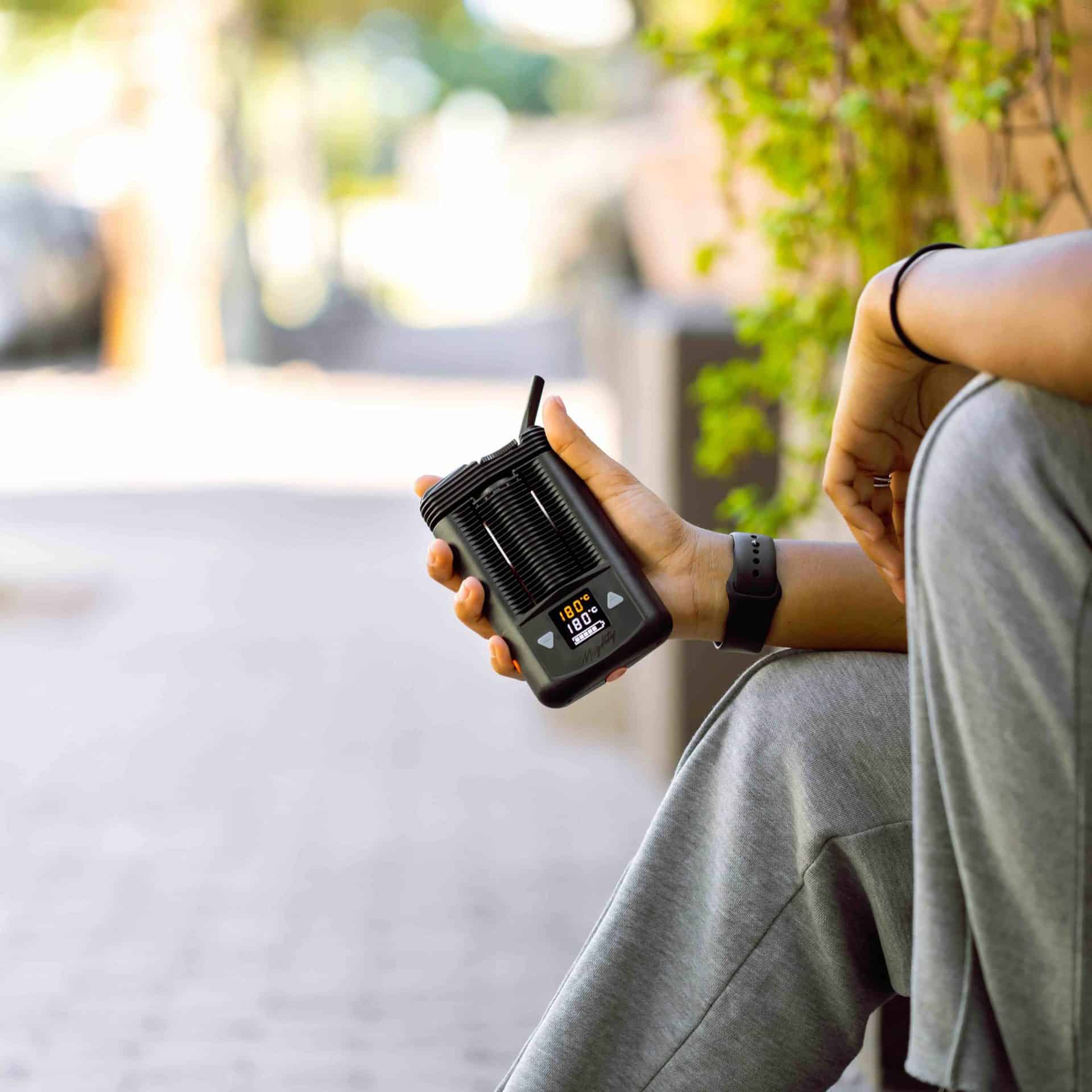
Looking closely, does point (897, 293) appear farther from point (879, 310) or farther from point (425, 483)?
point (425, 483)

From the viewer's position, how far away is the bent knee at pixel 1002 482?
1.12m

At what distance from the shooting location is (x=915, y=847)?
119cm

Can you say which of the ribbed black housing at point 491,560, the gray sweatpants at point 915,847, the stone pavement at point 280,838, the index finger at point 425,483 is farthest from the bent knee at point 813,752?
the stone pavement at point 280,838

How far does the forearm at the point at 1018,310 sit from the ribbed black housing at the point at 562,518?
412 millimetres

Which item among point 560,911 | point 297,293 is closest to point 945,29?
point 560,911

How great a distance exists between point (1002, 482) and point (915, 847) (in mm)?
295

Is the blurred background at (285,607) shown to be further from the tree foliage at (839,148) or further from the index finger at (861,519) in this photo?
the index finger at (861,519)

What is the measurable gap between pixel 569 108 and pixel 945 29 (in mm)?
47253

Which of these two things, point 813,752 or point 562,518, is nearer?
point 813,752

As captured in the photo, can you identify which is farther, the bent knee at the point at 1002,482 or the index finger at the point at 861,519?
the index finger at the point at 861,519

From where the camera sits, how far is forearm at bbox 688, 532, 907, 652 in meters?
1.51

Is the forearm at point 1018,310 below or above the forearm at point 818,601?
above

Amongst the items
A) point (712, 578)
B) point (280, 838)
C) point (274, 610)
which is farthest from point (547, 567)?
point (274, 610)

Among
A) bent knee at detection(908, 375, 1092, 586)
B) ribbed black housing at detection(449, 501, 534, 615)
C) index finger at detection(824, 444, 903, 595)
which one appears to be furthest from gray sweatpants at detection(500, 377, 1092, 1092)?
ribbed black housing at detection(449, 501, 534, 615)
